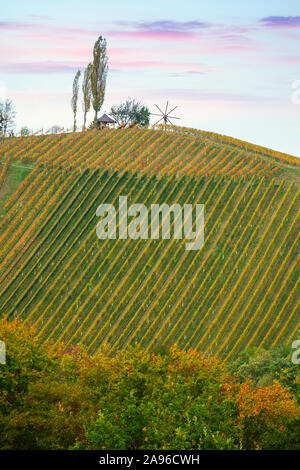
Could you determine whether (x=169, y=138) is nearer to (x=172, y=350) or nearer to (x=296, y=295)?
(x=296, y=295)

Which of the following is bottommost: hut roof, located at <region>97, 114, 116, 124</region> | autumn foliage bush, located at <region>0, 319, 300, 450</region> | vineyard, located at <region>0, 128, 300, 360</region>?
autumn foliage bush, located at <region>0, 319, 300, 450</region>

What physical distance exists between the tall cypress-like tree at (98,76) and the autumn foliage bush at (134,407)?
226ft

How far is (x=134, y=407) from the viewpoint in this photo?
108 ft

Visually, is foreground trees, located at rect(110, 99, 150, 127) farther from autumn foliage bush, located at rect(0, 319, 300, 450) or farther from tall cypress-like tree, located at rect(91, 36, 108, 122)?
autumn foliage bush, located at rect(0, 319, 300, 450)

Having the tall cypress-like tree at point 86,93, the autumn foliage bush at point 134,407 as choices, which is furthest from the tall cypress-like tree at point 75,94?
the autumn foliage bush at point 134,407

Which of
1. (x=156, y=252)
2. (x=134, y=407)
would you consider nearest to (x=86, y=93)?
(x=156, y=252)

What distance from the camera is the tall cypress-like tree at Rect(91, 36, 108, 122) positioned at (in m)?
104

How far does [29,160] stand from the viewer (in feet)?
300

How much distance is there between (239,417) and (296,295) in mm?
28587

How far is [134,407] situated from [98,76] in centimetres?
7874

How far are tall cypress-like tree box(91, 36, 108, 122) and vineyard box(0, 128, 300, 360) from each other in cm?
1479

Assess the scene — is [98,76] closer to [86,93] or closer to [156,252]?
[86,93]

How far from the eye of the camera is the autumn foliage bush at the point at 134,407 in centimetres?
3203

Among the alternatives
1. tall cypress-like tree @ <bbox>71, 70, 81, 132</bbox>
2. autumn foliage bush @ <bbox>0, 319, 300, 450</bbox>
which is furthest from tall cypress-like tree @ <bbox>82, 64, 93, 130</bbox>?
autumn foliage bush @ <bbox>0, 319, 300, 450</bbox>
